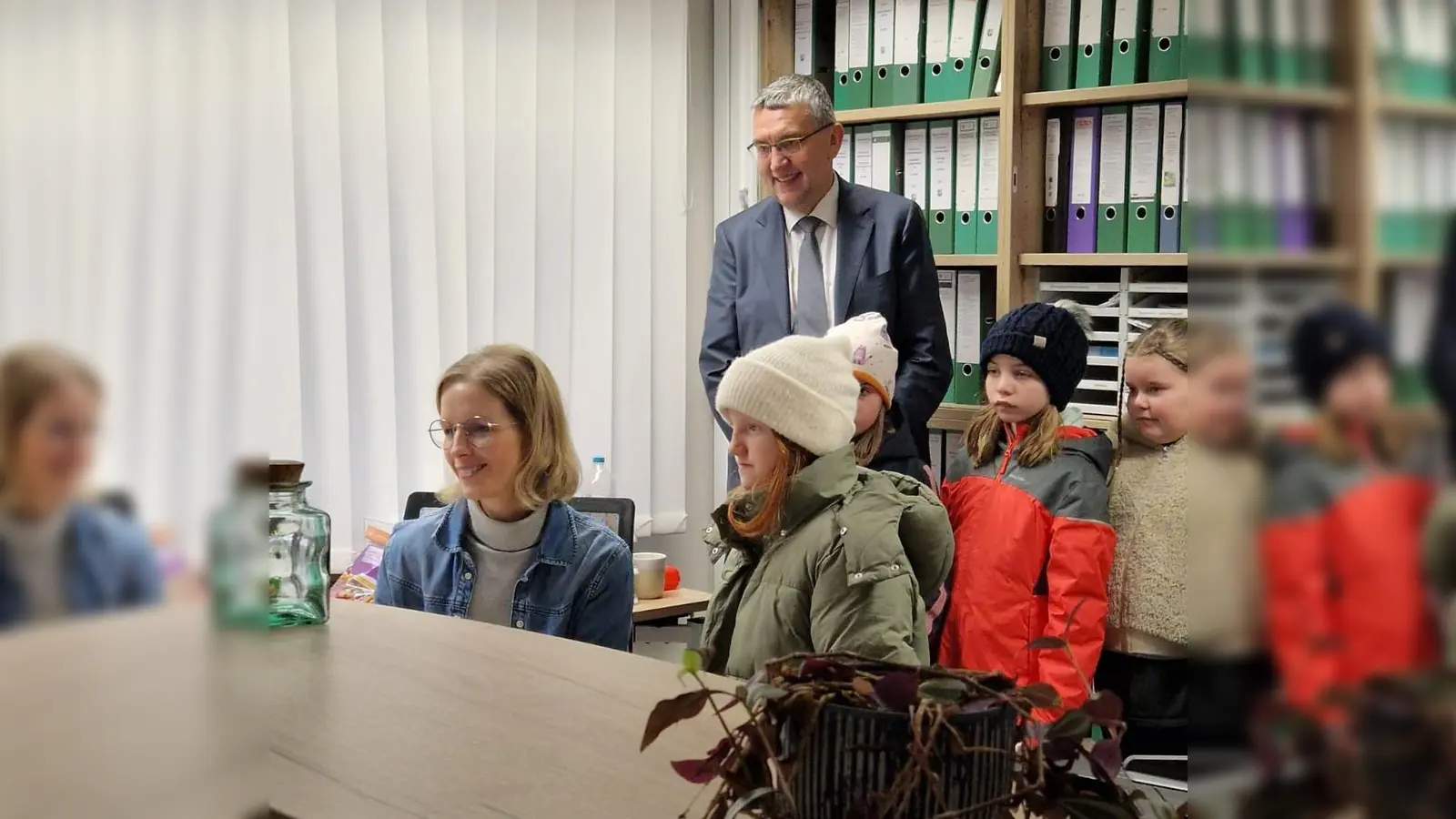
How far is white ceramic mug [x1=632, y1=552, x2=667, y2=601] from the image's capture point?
328cm

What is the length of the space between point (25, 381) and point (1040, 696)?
0.67 metres

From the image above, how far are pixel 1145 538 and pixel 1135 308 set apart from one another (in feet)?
2.76

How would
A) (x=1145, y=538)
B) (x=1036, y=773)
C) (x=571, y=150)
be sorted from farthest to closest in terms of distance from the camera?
(x=571, y=150) < (x=1145, y=538) < (x=1036, y=773)

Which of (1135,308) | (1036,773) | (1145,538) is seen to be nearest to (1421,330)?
(1036,773)

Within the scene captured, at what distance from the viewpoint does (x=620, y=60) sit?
404 cm

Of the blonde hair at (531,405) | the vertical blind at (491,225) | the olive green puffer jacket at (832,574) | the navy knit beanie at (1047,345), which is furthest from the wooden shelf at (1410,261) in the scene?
the navy knit beanie at (1047,345)

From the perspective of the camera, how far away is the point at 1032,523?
2.77 meters

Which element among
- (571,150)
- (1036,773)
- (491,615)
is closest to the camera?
(1036,773)

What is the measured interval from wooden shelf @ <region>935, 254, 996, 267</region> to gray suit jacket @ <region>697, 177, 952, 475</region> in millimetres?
416

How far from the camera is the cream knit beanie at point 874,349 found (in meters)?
2.82

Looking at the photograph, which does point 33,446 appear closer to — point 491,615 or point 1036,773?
point 1036,773

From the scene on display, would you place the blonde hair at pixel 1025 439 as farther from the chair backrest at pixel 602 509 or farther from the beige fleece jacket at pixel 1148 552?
the chair backrest at pixel 602 509

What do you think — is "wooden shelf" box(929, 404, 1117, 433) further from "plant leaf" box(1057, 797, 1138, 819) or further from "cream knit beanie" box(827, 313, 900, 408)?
"plant leaf" box(1057, 797, 1138, 819)

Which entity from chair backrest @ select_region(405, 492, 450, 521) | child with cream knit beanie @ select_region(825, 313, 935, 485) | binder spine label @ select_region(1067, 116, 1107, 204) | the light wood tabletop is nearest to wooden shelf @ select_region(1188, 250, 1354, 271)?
the light wood tabletop
